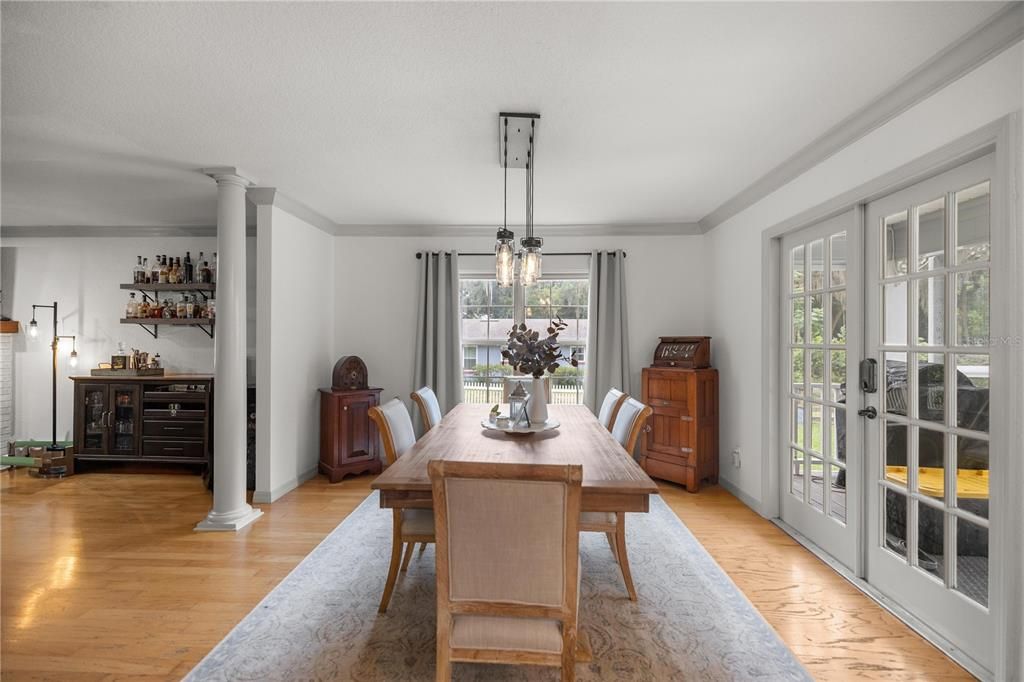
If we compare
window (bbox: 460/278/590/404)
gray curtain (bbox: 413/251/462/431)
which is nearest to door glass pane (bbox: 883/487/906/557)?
window (bbox: 460/278/590/404)

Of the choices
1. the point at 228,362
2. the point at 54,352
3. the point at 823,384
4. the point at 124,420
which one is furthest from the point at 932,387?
the point at 54,352

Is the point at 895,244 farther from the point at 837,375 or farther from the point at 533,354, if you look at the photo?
the point at 533,354

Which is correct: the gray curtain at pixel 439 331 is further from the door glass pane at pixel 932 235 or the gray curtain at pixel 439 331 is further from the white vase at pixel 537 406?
the door glass pane at pixel 932 235

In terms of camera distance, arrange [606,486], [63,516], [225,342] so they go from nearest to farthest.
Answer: [606,486] < [225,342] < [63,516]

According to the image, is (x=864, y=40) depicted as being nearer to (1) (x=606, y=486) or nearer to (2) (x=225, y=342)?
(1) (x=606, y=486)

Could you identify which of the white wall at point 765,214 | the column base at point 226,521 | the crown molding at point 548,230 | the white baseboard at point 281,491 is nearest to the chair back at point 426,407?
the column base at point 226,521

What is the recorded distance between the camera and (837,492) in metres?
2.90

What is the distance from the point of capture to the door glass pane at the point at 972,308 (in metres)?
1.95

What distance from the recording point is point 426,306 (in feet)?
→ 16.5

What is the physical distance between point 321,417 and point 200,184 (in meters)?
2.19

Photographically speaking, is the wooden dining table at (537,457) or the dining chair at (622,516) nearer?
the wooden dining table at (537,457)

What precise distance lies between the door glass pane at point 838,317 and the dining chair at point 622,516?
1238 mm

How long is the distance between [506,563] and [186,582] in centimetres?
217

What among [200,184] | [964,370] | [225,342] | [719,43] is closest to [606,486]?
[964,370]
